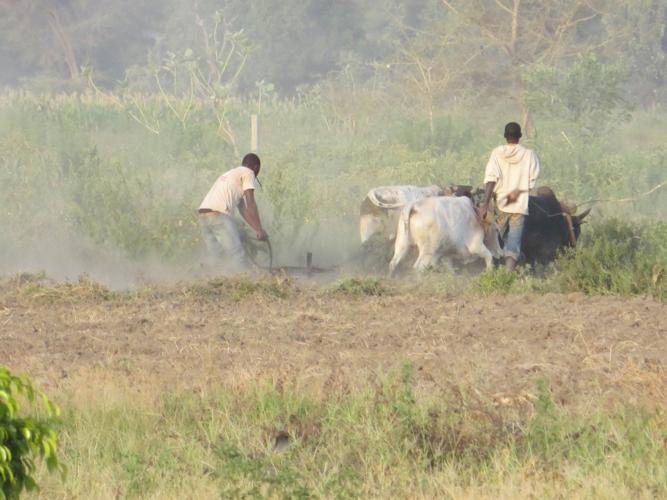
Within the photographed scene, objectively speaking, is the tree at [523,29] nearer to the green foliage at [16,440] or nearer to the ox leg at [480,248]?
the ox leg at [480,248]

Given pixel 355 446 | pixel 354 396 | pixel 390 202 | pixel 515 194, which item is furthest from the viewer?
pixel 390 202

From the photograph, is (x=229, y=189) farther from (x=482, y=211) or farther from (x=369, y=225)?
(x=482, y=211)

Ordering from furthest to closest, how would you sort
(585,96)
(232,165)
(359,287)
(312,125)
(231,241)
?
(312,125) → (585,96) → (232,165) → (231,241) → (359,287)

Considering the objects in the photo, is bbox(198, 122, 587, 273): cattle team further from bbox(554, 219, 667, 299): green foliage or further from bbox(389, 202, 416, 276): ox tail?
bbox(554, 219, 667, 299): green foliage

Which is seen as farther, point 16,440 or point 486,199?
point 486,199

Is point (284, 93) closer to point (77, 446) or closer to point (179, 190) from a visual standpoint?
point (179, 190)

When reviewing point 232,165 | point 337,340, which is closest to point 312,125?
point 232,165

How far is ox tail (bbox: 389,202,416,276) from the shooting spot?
45.1ft

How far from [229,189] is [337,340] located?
406 centimetres

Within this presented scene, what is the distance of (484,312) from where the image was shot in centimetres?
1116

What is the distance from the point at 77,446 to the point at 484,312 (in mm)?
4948

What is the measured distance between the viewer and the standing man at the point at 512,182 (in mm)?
13625

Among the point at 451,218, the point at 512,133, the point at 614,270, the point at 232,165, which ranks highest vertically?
the point at 512,133

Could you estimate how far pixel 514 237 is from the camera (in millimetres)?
13734
